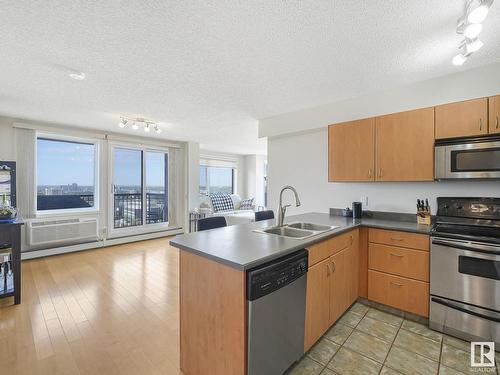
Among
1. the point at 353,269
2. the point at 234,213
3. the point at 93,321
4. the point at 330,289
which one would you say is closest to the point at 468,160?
the point at 353,269

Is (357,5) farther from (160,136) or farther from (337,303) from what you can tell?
(160,136)

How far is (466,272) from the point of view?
1936 millimetres

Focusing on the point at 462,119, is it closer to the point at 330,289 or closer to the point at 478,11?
the point at 478,11

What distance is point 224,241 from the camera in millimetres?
1693

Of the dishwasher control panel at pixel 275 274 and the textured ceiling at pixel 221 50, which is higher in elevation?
the textured ceiling at pixel 221 50

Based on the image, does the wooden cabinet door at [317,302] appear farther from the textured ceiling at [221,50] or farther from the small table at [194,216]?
the small table at [194,216]

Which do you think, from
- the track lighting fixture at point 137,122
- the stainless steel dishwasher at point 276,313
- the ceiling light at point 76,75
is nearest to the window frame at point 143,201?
the track lighting fixture at point 137,122

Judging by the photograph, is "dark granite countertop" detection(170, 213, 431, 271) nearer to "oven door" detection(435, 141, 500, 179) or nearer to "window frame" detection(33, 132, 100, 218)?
"oven door" detection(435, 141, 500, 179)

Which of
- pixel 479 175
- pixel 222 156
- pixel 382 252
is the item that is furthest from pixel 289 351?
pixel 222 156

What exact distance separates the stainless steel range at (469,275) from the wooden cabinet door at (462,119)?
66 centimetres

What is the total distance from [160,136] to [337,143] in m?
4.07

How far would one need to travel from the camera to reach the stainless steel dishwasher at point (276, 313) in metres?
1.26

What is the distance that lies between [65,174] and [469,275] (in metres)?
5.97

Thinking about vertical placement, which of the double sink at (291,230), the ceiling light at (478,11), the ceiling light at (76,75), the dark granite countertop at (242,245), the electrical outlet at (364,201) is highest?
the ceiling light at (76,75)
